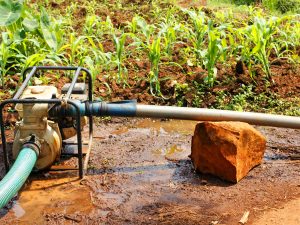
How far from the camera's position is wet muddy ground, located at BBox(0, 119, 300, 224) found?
11.3 feet

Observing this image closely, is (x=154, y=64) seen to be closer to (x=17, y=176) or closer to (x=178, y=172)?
(x=178, y=172)

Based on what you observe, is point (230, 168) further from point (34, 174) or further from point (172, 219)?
point (34, 174)

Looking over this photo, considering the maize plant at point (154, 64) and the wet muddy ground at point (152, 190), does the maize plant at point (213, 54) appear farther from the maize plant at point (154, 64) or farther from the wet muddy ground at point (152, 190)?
the wet muddy ground at point (152, 190)

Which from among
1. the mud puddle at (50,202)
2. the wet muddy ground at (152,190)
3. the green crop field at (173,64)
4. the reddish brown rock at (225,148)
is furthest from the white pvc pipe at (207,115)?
the green crop field at (173,64)

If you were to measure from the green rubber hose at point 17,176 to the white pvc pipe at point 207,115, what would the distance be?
946 mm

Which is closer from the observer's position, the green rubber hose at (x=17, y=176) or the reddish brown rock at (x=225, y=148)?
the green rubber hose at (x=17, y=176)

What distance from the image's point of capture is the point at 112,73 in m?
5.64

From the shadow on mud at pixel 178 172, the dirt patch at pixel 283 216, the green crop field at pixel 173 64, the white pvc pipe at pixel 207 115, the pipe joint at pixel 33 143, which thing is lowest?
the dirt patch at pixel 283 216

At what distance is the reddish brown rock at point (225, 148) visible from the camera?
3.80 m

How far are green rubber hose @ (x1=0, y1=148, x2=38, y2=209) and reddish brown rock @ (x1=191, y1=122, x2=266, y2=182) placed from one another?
1.29 meters

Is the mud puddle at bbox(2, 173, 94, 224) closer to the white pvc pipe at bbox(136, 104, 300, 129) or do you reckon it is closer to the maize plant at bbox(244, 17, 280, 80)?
the white pvc pipe at bbox(136, 104, 300, 129)

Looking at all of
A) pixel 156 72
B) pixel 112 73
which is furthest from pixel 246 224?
pixel 112 73

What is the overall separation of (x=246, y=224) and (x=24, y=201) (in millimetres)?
1616

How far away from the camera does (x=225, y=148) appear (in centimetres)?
380
